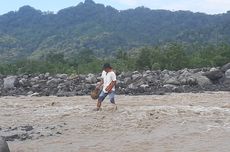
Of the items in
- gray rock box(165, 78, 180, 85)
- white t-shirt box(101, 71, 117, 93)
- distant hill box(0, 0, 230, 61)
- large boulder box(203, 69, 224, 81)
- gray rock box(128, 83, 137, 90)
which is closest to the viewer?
white t-shirt box(101, 71, 117, 93)

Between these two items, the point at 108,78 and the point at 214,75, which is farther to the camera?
the point at 214,75

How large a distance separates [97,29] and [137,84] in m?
96.7

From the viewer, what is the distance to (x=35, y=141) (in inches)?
531

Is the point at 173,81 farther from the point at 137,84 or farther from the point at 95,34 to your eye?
the point at 95,34

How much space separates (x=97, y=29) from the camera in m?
124

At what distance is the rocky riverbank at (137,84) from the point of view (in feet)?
84.9

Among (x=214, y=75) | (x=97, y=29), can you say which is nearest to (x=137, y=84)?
(x=214, y=75)

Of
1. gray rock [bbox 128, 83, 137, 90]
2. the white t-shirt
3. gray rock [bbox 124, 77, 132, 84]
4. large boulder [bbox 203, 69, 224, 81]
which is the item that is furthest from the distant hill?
the white t-shirt

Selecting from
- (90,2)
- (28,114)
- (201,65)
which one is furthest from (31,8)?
(28,114)

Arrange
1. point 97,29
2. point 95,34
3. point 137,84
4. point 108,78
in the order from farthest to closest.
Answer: point 97,29
point 95,34
point 137,84
point 108,78

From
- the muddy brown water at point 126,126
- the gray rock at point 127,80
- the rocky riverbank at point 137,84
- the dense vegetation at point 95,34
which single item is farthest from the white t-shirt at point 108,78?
the dense vegetation at point 95,34

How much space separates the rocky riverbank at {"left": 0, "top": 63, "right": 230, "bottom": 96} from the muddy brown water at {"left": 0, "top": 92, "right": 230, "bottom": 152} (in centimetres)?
491

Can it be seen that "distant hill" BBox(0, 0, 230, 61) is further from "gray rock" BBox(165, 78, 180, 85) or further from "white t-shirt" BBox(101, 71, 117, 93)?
"white t-shirt" BBox(101, 71, 117, 93)

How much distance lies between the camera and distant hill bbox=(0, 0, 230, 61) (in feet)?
337
